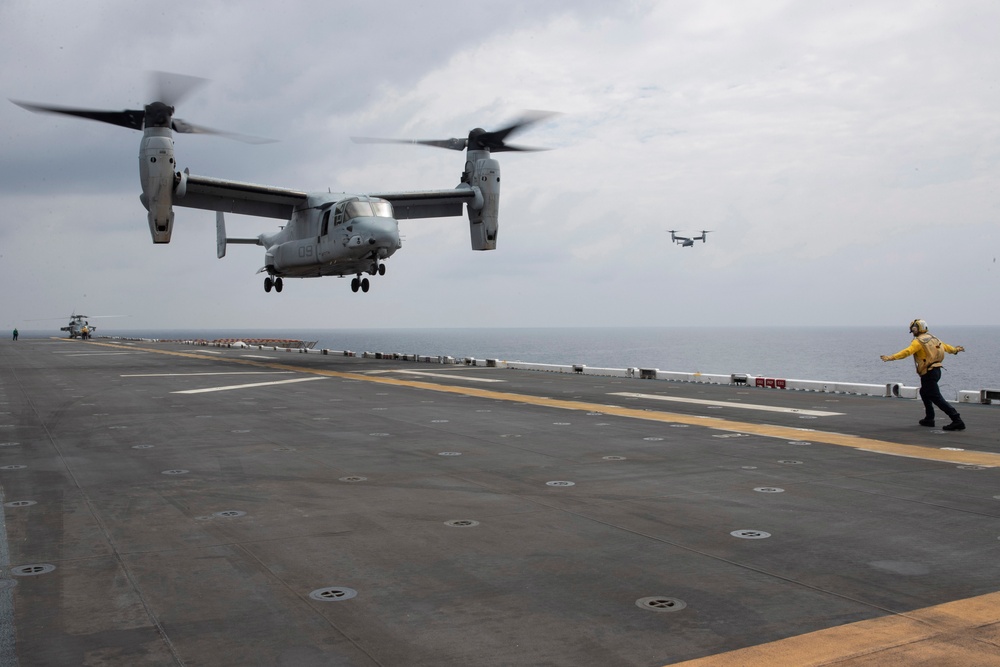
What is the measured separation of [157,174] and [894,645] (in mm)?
32025

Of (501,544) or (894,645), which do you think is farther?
(501,544)

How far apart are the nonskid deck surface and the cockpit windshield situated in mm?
20524

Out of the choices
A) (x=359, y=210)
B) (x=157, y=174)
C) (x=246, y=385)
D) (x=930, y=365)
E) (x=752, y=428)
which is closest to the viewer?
(x=930, y=365)

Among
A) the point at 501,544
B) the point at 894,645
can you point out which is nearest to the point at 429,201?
the point at 501,544

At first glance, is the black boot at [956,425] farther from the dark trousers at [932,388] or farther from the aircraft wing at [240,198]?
the aircraft wing at [240,198]

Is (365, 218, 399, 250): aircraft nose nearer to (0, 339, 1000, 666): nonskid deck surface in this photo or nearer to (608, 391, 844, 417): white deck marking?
(608, 391, 844, 417): white deck marking

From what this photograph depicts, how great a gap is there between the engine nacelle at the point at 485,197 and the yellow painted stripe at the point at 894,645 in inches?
1402

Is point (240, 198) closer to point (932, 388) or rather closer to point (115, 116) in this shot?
point (115, 116)

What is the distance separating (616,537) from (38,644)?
4.27m

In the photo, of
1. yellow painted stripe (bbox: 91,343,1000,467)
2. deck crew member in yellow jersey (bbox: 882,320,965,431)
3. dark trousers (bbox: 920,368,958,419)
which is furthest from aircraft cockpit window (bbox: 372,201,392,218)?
dark trousers (bbox: 920,368,958,419)

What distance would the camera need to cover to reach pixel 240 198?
38.3 m

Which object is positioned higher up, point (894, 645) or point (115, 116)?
point (115, 116)

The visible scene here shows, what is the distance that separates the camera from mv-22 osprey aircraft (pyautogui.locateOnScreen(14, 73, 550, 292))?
3144cm

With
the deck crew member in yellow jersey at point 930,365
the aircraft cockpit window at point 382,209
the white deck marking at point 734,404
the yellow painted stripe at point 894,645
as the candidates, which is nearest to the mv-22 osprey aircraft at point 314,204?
the aircraft cockpit window at point 382,209
